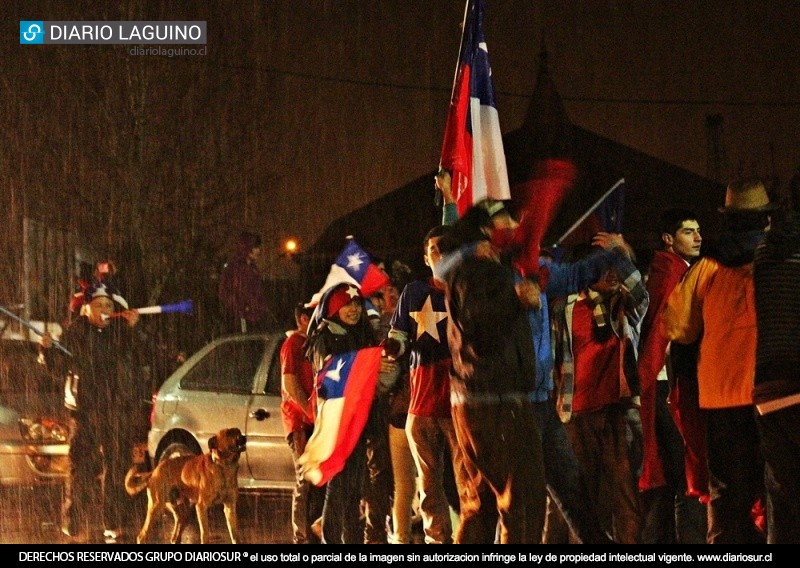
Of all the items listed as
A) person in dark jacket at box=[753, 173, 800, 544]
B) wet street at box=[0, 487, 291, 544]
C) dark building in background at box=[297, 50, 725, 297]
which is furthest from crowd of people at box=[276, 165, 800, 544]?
dark building in background at box=[297, 50, 725, 297]

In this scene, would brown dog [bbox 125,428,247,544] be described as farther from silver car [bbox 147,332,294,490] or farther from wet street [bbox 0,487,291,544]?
silver car [bbox 147,332,294,490]

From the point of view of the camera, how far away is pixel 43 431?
467 inches

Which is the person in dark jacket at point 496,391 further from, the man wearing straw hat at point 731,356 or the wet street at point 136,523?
the wet street at point 136,523

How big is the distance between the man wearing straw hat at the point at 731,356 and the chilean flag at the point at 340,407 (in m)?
2.23

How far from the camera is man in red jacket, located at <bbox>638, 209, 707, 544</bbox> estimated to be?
26.8ft

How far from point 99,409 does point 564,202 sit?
18.6 meters

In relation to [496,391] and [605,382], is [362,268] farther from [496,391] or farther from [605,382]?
[496,391]

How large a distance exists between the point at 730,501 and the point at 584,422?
1.75 meters

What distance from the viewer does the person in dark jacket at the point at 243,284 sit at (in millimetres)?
13391

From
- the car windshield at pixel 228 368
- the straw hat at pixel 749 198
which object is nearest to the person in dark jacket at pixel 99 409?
the car windshield at pixel 228 368

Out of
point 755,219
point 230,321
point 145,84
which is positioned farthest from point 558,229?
point 755,219

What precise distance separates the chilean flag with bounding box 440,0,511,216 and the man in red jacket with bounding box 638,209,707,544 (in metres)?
1.29
